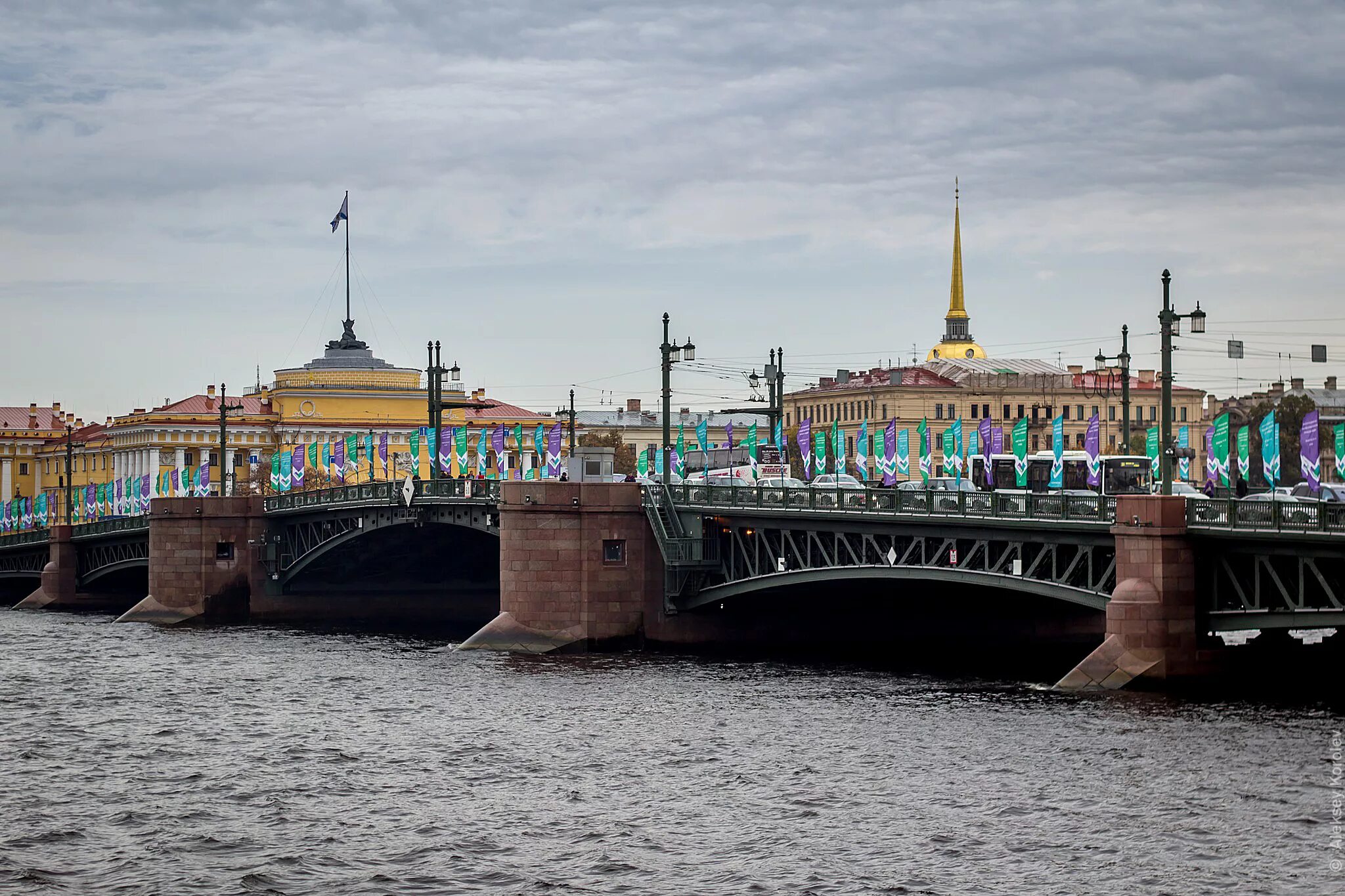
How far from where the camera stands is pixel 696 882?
94.6 feet

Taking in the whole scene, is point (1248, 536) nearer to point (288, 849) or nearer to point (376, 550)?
point (288, 849)

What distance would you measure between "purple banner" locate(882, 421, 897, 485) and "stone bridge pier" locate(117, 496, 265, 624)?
92.6 ft

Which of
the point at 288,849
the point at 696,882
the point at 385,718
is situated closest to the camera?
the point at 696,882

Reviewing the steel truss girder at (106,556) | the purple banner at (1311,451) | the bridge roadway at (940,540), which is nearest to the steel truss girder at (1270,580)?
the bridge roadway at (940,540)

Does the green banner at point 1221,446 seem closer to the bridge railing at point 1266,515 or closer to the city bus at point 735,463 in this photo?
the bridge railing at point 1266,515

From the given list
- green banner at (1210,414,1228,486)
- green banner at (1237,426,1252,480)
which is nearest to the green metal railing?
green banner at (1237,426,1252,480)

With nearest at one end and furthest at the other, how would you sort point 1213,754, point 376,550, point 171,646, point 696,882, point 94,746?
point 696,882
point 1213,754
point 94,746
point 171,646
point 376,550

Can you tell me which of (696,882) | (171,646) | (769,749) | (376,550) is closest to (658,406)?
(376,550)

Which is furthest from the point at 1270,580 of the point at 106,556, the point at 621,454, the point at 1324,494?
the point at 621,454

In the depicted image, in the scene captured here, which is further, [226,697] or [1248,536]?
[226,697]

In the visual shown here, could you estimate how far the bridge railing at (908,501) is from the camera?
4419cm

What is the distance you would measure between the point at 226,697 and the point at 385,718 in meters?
6.59

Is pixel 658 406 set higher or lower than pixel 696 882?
higher

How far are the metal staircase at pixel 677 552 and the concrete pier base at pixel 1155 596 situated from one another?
17.8 metres
